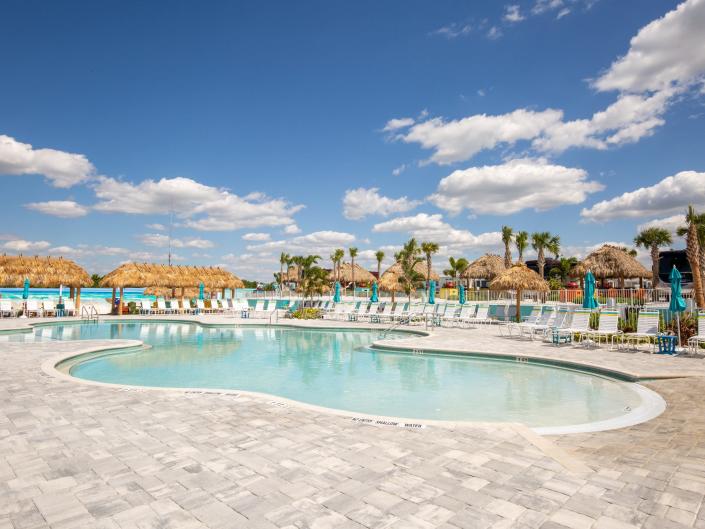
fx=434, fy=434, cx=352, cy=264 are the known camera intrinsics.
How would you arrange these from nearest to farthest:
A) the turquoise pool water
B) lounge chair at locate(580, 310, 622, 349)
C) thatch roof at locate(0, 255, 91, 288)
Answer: the turquoise pool water → lounge chair at locate(580, 310, 622, 349) → thatch roof at locate(0, 255, 91, 288)

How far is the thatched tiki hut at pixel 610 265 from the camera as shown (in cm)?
2708

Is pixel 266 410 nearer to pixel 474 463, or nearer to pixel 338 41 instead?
pixel 474 463

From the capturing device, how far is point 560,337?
11.8 m

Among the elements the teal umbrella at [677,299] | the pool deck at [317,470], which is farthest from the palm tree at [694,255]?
the pool deck at [317,470]

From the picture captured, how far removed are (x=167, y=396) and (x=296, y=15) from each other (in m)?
11.7

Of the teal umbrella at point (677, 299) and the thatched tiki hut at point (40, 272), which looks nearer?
the teal umbrella at point (677, 299)

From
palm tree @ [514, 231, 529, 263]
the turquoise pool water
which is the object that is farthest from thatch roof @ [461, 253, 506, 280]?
the turquoise pool water

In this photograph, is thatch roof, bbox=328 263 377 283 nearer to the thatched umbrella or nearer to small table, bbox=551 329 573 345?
the thatched umbrella

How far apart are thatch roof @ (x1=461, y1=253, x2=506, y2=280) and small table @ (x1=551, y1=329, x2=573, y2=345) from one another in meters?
22.3

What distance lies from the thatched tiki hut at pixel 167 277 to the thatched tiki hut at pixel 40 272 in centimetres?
140

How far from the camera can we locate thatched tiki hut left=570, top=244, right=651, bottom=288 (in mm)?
27078

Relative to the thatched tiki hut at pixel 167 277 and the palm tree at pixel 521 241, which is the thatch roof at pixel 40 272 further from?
the palm tree at pixel 521 241

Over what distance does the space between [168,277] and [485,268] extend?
76.1 ft

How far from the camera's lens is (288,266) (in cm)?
5462
